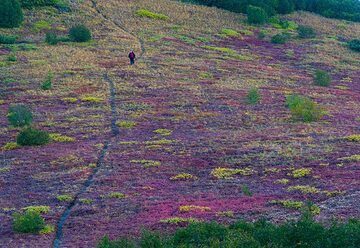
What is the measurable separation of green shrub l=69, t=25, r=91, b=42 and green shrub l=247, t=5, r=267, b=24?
881 inches

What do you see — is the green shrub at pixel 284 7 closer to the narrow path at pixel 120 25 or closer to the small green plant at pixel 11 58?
the narrow path at pixel 120 25

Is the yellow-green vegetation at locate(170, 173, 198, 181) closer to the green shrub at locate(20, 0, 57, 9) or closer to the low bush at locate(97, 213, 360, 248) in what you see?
the low bush at locate(97, 213, 360, 248)

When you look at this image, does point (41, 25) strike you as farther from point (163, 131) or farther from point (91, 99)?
point (163, 131)

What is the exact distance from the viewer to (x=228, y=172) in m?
26.2

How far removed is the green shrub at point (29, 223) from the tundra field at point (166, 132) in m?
0.28

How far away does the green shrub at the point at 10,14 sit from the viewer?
6153 centimetres

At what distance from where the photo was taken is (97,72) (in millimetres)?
49000

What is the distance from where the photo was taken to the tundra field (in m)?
21.8

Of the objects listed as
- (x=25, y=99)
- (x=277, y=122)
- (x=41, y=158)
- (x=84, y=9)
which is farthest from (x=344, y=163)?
(x=84, y=9)

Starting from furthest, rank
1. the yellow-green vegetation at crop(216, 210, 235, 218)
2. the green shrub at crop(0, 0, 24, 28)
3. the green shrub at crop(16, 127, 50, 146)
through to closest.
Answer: the green shrub at crop(0, 0, 24, 28)
the green shrub at crop(16, 127, 50, 146)
the yellow-green vegetation at crop(216, 210, 235, 218)

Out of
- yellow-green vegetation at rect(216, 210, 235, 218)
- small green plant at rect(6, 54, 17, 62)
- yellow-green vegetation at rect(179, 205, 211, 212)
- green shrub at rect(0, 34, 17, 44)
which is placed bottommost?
green shrub at rect(0, 34, 17, 44)

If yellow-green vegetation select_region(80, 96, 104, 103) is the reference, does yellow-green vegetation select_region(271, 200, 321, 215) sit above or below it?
above

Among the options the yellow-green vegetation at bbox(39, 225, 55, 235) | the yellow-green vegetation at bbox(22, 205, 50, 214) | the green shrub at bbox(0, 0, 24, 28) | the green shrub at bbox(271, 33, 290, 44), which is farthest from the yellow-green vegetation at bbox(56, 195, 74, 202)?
the green shrub at bbox(271, 33, 290, 44)

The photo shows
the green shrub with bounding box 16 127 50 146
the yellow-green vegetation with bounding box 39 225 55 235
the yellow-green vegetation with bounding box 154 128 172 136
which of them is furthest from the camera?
the yellow-green vegetation with bounding box 154 128 172 136
